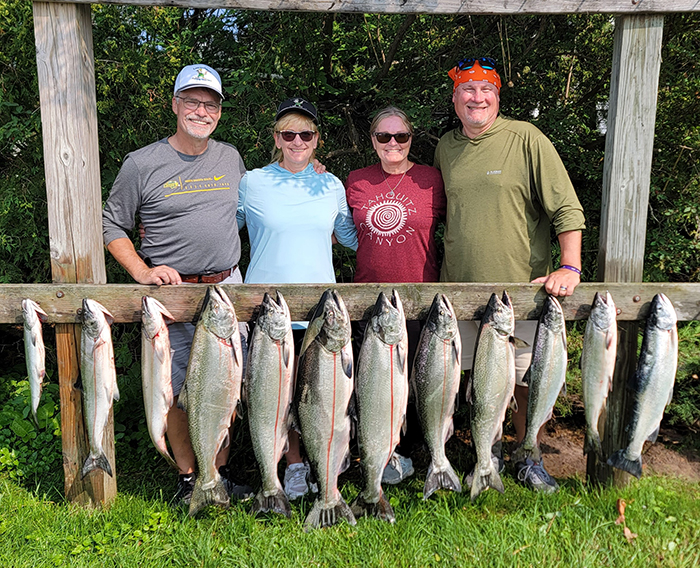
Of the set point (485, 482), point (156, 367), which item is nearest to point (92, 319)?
point (156, 367)

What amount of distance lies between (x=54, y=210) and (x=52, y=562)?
1.98 meters

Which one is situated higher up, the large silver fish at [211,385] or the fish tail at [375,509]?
the large silver fish at [211,385]

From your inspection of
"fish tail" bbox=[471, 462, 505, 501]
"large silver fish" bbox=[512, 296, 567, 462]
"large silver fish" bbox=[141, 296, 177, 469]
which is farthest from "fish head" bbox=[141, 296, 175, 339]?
"large silver fish" bbox=[512, 296, 567, 462]

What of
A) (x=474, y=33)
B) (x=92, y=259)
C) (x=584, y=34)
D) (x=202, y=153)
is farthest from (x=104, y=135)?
(x=584, y=34)

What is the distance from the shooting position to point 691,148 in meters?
4.54

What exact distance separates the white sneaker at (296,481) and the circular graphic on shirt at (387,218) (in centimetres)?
159

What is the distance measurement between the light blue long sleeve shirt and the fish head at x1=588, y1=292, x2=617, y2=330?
158 cm

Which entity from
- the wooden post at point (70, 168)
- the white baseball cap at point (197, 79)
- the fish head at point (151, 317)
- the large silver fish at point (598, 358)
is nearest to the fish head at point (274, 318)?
the fish head at point (151, 317)

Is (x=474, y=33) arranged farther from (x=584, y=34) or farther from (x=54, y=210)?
(x=54, y=210)

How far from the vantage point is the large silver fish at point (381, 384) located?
9.84 ft

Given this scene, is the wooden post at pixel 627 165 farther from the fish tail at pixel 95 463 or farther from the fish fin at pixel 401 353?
the fish tail at pixel 95 463

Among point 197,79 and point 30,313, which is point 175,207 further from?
point 30,313

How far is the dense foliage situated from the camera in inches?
177

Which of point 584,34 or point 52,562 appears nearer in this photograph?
point 52,562
